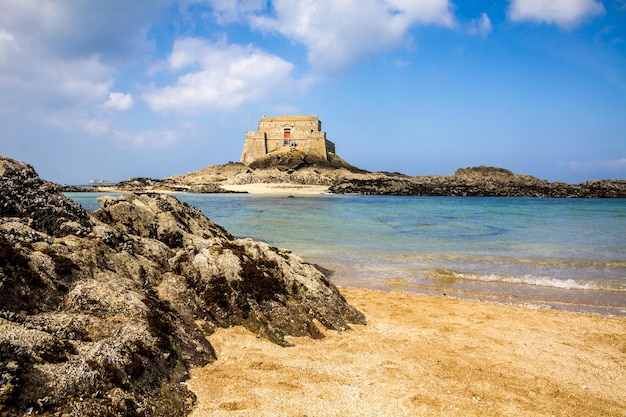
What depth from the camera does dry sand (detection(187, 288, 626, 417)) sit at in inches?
175

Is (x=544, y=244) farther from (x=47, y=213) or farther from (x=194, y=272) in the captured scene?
(x=47, y=213)

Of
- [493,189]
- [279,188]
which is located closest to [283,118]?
[279,188]

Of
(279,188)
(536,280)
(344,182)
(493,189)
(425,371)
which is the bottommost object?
(536,280)

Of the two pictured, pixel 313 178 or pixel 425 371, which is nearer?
pixel 425 371

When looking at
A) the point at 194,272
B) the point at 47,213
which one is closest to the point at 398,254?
the point at 194,272

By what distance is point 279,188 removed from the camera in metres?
76.8

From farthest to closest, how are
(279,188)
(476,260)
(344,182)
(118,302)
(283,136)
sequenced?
1. (283,136)
2. (344,182)
3. (279,188)
4. (476,260)
5. (118,302)

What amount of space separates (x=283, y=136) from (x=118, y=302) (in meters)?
99.3

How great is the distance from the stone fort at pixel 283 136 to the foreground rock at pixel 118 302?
9141 centimetres

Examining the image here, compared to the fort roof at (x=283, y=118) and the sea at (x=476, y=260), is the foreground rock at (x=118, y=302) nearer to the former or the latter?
the sea at (x=476, y=260)

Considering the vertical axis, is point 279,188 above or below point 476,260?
above

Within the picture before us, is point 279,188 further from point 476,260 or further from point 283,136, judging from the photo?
point 476,260

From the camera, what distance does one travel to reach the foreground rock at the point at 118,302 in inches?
136

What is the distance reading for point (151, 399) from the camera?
12.7 ft
